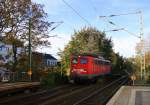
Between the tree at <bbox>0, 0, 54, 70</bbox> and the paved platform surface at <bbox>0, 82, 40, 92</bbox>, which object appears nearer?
the paved platform surface at <bbox>0, 82, 40, 92</bbox>

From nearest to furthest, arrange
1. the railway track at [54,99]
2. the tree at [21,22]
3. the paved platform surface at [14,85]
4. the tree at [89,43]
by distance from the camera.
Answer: the railway track at [54,99], the paved platform surface at [14,85], the tree at [21,22], the tree at [89,43]

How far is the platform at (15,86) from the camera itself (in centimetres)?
2558

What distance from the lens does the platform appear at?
25578 mm

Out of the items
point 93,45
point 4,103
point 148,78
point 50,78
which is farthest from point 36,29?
point 93,45

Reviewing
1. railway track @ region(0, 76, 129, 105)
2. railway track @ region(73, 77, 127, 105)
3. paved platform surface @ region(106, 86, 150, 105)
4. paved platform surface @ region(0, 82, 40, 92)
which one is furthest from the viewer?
paved platform surface @ region(0, 82, 40, 92)

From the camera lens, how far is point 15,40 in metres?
40.1

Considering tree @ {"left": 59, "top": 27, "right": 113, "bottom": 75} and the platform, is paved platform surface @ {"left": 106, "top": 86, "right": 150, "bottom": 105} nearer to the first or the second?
the platform

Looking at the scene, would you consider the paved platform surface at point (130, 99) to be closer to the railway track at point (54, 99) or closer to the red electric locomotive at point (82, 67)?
the railway track at point (54, 99)

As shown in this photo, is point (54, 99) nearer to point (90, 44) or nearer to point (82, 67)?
point (82, 67)

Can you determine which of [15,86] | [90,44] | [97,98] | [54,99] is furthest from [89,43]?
[54,99]

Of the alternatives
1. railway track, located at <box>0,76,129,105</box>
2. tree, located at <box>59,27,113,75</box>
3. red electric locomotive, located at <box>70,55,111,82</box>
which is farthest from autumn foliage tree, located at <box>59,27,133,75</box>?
railway track, located at <box>0,76,129,105</box>

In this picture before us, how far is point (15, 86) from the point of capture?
27625mm

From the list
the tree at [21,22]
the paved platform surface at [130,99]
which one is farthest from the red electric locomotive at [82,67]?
the paved platform surface at [130,99]

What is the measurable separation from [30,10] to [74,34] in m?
36.1
